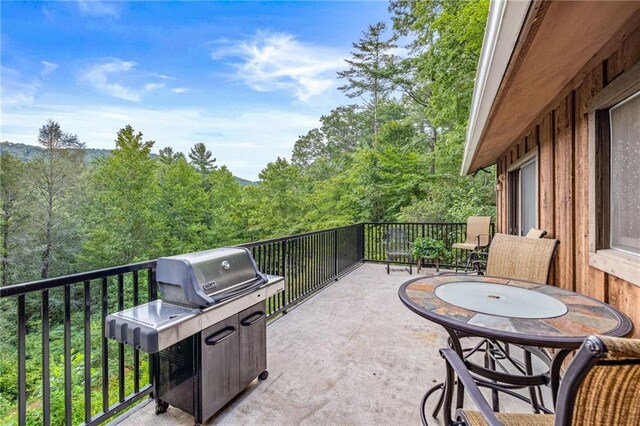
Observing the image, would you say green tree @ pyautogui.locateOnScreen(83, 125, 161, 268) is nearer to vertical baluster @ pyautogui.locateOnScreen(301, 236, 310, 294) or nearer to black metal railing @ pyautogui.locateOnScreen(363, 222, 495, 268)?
black metal railing @ pyautogui.locateOnScreen(363, 222, 495, 268)

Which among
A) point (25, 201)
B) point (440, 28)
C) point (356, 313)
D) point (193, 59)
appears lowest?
point (356, 313)

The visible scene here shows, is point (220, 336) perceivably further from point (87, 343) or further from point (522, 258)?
point (522, 258)

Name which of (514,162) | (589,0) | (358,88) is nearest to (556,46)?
(589,0)

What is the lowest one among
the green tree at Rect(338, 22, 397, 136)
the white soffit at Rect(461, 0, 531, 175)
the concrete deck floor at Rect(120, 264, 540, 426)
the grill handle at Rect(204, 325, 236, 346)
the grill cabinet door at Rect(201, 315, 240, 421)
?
the concrete deck floor at Rect(120, 264, 540, 426)

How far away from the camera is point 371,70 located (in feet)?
42.8

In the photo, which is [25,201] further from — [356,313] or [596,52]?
[596,52]

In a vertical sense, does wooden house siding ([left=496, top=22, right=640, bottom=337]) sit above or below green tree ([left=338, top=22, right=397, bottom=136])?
below

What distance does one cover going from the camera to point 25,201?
11.6 m

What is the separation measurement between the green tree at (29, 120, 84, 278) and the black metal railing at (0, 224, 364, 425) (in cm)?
280

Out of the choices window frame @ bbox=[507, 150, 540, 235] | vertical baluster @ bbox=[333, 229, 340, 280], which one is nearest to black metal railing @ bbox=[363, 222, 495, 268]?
vertical baluster @ bbox=[333, 229, 340, 280]

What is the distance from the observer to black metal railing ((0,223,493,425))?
1543 mm

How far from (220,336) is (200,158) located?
900 inches

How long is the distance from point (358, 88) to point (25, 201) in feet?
47.5

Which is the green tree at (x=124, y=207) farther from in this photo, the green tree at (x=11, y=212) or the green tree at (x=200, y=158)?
the green tree at (x=200, y=158)
